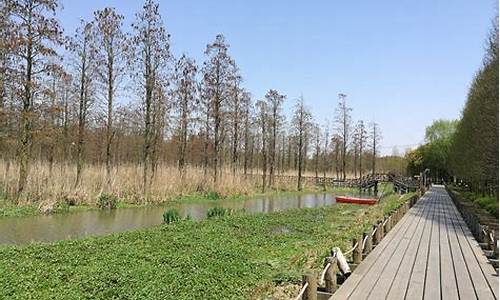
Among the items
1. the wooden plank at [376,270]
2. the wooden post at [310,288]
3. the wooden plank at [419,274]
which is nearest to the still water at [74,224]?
the wooden plank at [376,270]

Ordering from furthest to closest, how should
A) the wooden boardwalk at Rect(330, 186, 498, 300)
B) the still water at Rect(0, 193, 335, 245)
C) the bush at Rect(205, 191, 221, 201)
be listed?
the bush at Rect(205, 191, 221, 201) < the still water at Rect(0, 193, 335, 245) < the wooden boardwalk at Rect(330, 186, 498, 300)

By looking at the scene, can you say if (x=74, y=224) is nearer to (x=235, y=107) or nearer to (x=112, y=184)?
(x=112, y=184)

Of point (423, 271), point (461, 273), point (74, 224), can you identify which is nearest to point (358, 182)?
point (74, 224)

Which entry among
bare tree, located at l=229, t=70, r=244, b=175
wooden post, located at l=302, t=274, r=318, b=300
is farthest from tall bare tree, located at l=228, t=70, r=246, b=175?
wooden post, located at l=302, t=274, r=318, b=300

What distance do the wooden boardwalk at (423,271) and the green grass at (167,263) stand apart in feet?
5.15

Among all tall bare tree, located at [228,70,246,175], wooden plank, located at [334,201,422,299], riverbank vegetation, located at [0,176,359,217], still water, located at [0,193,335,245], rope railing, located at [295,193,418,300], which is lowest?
still water, located at [0,193,335,245]

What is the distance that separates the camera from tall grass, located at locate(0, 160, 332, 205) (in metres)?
18.1

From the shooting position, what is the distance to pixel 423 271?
7.20m

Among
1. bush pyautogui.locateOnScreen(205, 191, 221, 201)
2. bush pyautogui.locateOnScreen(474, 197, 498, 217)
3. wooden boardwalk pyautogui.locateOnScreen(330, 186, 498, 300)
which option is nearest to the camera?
wooden boardwalk pyautogui.locateOnScreen(330, 186, 498, 300)

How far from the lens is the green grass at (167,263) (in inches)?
263

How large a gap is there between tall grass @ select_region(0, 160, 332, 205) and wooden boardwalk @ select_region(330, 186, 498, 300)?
14.2 m

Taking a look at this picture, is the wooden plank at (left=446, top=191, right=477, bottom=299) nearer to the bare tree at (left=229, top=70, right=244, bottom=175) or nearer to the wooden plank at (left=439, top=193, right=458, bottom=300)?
the wooden plank at (left=439, top=193, right=458, bottom=300)

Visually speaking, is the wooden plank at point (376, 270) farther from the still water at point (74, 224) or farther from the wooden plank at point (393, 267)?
the still water at point (74, 224)

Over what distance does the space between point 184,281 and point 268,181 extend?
32483mm
